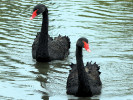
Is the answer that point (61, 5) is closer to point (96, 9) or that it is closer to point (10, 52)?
point (96, 9)

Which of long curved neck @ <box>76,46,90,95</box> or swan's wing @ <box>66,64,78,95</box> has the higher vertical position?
long curved neck @ <box>76,46,90,95</box>

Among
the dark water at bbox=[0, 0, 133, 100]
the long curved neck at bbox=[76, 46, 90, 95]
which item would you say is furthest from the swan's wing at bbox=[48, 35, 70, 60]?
the long curved neck at bbox=[76, 46, 90, 95]

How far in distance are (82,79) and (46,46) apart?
270 cm

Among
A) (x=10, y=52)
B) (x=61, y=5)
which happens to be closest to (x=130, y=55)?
(x=10, y=52)

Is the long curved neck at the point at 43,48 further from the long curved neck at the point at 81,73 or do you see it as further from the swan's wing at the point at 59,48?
the long curved neck at the point at 81,73

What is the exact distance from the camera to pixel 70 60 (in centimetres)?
1024

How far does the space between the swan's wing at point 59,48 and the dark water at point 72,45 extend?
0.16 meters

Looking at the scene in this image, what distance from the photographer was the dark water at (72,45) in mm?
8070

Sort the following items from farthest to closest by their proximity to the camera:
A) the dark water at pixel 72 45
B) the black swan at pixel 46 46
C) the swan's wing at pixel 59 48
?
the swan's wing at pixel 59 48
the black swan at pixel 46 46
the dark water at pixel 72 45

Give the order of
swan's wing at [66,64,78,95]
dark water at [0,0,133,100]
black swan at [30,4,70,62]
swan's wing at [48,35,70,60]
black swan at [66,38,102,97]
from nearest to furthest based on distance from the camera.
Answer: black swan at [66,38,102,97] < swan's wing at [66,64,78,95] < dark water at [0,0,133,100] < black swan at [30,4,70,62] < swan's wing at [48,35,70,60]

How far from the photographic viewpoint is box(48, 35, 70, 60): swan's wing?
1020 centimetres

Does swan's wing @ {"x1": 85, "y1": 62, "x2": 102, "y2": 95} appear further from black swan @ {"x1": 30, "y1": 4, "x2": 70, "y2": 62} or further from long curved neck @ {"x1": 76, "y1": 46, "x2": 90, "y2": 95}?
black swan @ {"x1": 30, "y1": 4, "x2": 70, "y2": 62}

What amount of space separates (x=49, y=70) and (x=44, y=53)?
25.0 inches

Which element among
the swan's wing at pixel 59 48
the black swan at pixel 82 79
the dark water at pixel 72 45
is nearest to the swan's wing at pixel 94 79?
the black swan at pixel 82 79
